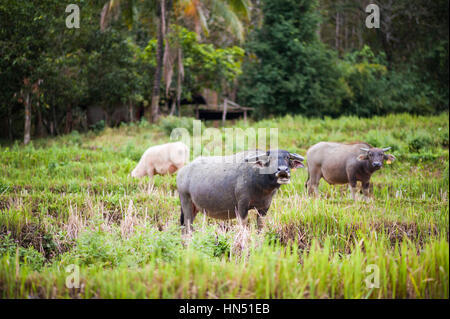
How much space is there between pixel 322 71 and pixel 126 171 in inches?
572

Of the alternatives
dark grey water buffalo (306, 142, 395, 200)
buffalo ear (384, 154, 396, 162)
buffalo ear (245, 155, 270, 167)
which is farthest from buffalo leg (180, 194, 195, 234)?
buffalo ear (384, 154, 396, 162)

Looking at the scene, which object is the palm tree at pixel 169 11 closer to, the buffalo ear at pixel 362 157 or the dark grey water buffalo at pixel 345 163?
the dark grey water buffalo at pixel 345 163

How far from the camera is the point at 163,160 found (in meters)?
9.45

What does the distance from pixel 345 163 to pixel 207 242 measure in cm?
439

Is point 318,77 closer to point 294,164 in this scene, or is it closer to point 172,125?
point 172,125

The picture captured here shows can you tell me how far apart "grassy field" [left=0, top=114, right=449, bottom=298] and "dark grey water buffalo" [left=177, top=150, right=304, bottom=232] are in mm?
263

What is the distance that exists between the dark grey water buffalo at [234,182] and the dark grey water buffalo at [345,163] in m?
2.67

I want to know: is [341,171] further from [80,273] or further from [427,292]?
[80,273]

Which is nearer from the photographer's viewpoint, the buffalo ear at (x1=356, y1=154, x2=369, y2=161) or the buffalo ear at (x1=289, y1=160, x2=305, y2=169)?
the buffalo ear at (x1=289, y1=160, x2=305, y2=169)

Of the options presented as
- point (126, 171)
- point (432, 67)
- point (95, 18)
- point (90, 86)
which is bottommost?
point (126, 171)

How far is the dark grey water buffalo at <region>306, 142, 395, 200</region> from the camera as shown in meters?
7.23

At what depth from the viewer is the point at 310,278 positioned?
286 cm

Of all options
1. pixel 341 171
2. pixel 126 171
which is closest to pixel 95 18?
pixel 126 171

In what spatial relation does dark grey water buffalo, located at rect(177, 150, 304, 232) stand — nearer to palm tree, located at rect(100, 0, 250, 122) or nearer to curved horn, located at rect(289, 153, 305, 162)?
curved horn, located at rect(289, 153, 305, 162)
